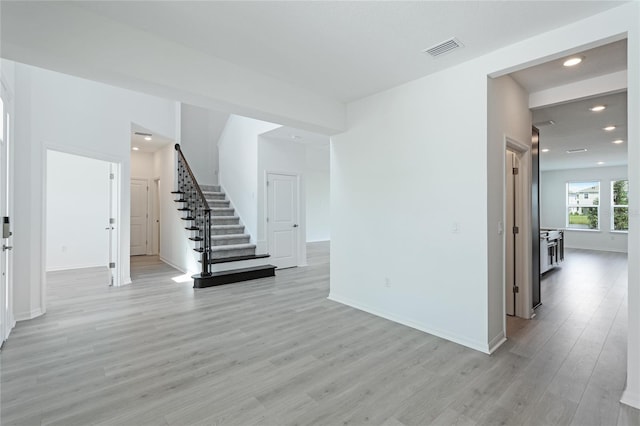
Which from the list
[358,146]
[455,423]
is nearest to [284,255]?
[358,146]

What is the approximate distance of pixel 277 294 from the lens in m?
4.72

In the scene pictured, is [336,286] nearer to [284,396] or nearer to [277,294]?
[277,294]

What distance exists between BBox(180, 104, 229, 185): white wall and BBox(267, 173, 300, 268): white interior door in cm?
313

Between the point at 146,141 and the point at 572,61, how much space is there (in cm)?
763

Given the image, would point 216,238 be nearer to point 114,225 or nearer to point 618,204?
point 114,225

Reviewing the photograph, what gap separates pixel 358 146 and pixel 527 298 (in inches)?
112

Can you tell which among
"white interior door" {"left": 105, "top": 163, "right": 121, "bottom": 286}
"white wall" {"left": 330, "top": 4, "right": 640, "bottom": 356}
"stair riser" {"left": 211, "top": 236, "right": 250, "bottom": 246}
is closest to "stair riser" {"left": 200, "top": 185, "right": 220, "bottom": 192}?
"stair riser" {"left": 211, "top": 236, "right": 250, "bottom": 246}

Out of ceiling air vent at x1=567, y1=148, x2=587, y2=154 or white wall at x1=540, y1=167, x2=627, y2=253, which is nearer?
ceiling air vent at x1=567, y1=148, x2=587, y2=154

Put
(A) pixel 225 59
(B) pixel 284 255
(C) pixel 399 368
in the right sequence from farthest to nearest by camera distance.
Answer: (B) pixel 284 255 < (A) pixel 225 59 < (C) pixel 399 368

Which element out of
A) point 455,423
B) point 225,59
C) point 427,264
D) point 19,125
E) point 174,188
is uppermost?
point 225,59

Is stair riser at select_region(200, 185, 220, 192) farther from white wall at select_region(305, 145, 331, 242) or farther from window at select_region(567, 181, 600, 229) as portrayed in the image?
window at select_region(567, 181, 600, 229)

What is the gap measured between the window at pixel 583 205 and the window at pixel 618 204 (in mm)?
369

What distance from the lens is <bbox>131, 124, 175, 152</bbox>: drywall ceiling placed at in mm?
6023

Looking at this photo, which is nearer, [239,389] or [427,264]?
[239,389]
